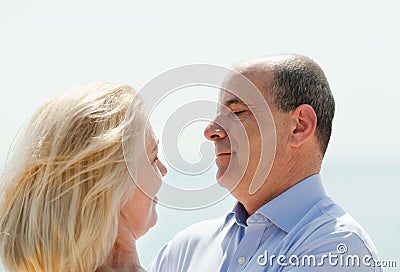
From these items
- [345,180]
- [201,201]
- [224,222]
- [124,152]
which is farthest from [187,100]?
[345,180]

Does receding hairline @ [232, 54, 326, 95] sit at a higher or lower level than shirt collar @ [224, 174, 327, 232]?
higher

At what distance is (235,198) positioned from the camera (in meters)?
1.72

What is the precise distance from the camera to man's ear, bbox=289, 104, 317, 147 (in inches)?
65.0

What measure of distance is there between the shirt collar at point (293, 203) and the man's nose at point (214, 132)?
20 centimetres

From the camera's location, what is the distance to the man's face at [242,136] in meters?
1.68

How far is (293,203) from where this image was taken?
1.62 meters

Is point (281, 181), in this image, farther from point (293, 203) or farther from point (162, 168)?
point (162, 168)

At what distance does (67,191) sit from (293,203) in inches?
26.2

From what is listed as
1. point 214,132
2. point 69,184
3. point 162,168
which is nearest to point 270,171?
point 214,132

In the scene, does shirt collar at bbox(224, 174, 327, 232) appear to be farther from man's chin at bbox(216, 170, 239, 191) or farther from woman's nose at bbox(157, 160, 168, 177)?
woman's nose at bbox(157, 160, 168, 177)

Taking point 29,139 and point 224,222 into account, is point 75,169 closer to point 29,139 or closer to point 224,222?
point 29,139

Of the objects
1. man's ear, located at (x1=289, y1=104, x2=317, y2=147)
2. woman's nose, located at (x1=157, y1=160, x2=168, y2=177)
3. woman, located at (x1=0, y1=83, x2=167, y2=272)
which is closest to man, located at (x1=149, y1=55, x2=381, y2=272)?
man's ear, located at (x1=289, y1=104, x2=317, y2=147)

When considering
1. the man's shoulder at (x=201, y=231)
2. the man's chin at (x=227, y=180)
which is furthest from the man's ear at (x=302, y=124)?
the man's shoulder at (x=201, y=231)

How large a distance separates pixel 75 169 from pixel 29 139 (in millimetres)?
93
